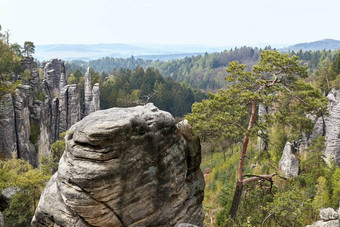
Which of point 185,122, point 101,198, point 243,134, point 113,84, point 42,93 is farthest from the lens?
point 113,84

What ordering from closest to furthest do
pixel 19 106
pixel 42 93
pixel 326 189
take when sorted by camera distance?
pixel 326 189
pixel 19 106
pixel 42 93

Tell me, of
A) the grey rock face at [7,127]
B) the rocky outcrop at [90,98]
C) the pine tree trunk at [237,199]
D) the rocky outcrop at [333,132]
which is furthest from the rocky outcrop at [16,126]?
the rocky outcrop at [333,132]

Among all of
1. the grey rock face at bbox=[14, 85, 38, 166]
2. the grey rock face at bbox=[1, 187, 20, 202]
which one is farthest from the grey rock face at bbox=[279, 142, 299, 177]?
the grey rock face at bbox=[14, 85, 38, 166]

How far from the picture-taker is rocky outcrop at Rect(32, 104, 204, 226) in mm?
8219

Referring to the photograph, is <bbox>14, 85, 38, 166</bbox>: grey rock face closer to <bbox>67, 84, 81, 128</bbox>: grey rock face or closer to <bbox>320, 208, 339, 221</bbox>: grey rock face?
<bbox>67, 84, 81, 128</bbox>: grey rock face

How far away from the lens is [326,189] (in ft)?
73.0

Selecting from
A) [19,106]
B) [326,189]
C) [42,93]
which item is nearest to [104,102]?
[42,93]

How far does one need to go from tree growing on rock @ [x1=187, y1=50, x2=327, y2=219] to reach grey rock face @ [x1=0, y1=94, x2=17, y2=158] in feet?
86.1

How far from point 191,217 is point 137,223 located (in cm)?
276

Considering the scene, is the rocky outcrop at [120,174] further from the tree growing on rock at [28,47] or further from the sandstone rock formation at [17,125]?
the tree growing on rock at [28,47]

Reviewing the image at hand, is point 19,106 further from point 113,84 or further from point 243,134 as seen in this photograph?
point 113,84

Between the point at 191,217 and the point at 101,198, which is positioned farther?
the point at 191,217

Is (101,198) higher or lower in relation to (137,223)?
higher

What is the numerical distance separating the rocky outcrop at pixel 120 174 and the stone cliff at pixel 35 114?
23560 mm
